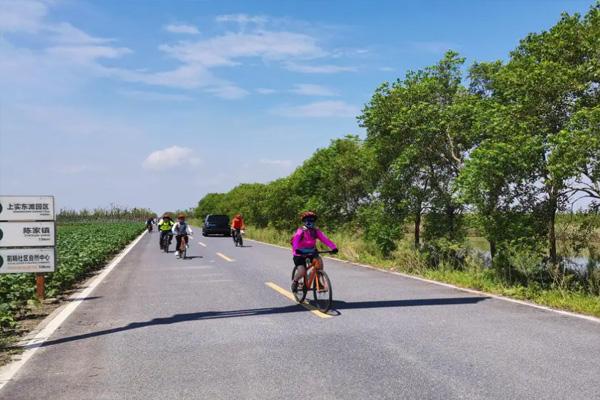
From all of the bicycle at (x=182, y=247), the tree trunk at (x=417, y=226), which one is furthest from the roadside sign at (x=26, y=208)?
the tree trunk at (x=417, y=226)

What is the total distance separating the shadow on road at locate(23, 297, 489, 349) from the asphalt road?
18 mm

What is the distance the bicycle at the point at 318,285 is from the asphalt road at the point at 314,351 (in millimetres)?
255

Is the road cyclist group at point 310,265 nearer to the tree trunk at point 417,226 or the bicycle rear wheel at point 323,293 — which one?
the bicycle rear wheel at point 323,293

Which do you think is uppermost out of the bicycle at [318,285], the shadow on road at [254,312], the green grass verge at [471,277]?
the bicycle at [318,285]

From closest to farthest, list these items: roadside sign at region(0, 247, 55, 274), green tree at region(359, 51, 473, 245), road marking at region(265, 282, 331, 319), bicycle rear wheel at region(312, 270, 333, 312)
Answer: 1. road marking at region(265, 282, 331, 319)
2. bicycle rear wheel at region(312, 270, 333, 312)
3. roadside sign at region(0, 247, 55, 274)
4. green tree at region(359, 51, 473, 245)

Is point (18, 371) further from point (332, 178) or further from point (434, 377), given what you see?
point (332, 178)

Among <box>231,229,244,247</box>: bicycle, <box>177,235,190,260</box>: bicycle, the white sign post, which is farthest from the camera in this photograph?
<box>231,229,244,247</box>: bicycle

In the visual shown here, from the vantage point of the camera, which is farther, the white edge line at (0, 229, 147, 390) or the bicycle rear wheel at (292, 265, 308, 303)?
the bicycle rear wheel at (292, 265, 308, 303)

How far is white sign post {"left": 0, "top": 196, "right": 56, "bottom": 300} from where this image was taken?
8695 millimetres

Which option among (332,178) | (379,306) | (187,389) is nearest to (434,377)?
(187,389)

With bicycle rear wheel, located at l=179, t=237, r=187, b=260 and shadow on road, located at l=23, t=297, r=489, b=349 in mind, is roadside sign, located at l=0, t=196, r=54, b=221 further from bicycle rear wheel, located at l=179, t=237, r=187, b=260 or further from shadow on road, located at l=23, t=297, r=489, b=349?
bicycle rear wheel, located at l=179, t=237, r=187, b=260

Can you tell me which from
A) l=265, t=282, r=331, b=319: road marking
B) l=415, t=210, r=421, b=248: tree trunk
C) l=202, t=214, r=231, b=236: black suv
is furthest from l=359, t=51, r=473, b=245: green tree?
l=202, t=214, r=231, b=236: black suv

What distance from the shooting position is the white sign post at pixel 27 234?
8.70 meters

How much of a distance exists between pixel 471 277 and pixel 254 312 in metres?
5.76
